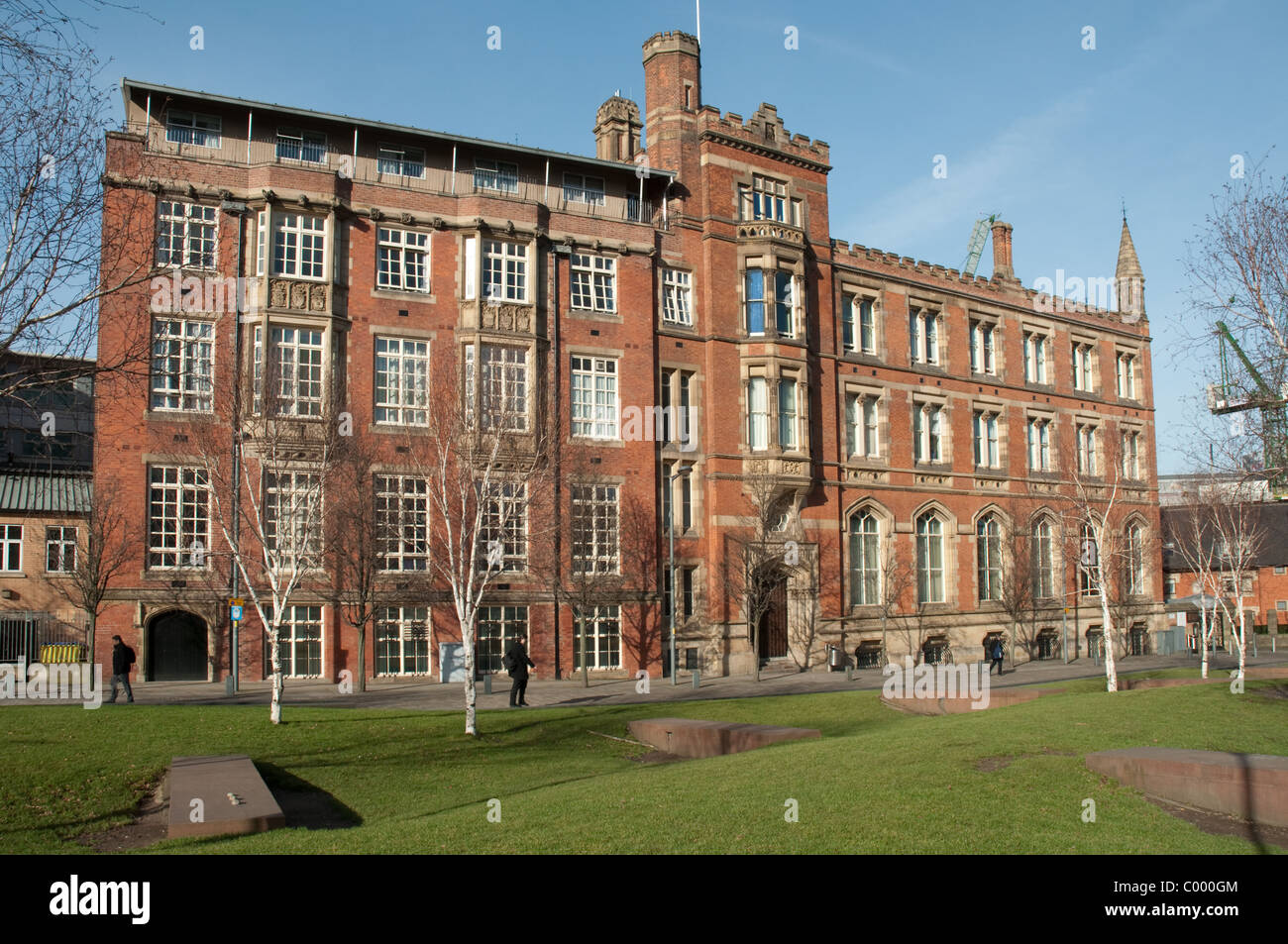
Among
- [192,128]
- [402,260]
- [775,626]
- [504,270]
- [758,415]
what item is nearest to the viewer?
[192,128]

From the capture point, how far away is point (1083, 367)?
57.8 meters

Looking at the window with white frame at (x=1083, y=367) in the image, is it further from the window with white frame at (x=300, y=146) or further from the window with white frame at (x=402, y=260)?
the window with white frame at (x=300, y=146)

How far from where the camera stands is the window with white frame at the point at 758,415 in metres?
41.2

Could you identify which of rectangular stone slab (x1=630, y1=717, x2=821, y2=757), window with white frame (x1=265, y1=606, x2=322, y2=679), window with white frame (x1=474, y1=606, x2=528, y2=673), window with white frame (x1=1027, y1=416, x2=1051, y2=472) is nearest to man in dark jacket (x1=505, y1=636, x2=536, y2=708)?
rectangular stone slab (x1=630, y1=717, x2=821, y2=757)

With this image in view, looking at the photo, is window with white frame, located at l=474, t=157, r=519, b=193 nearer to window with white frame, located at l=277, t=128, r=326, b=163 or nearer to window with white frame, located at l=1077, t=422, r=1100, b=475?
window with white frame, located at l=277, t=128, r=326, b=163

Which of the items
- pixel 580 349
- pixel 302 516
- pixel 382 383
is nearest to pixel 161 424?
pixel 382 383

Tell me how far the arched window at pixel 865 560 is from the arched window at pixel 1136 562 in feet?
50.1

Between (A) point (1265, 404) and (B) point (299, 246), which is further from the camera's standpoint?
(B) point (299, 246)

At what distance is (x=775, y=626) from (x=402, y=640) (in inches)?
611

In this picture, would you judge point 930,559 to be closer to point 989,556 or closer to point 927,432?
point 989,556

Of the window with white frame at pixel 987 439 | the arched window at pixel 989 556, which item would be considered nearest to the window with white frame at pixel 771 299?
the window with white frame at pixel 987 439

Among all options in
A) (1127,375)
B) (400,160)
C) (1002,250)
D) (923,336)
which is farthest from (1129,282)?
(400,160)

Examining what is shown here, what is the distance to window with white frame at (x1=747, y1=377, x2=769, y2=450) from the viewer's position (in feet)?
135
